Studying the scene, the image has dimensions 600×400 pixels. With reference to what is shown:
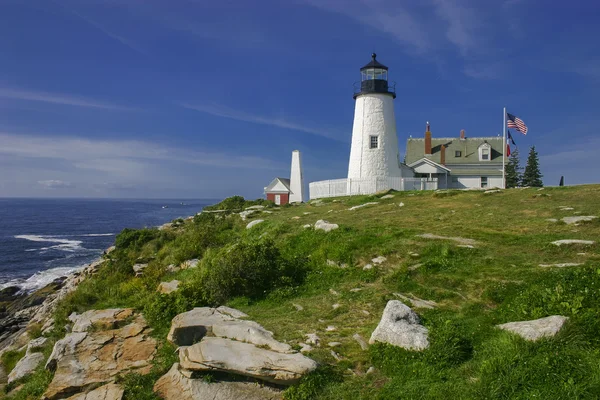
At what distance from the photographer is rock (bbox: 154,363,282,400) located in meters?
6.93

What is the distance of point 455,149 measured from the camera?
40156 millimetres

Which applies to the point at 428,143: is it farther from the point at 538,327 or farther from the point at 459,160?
the point at 538,327

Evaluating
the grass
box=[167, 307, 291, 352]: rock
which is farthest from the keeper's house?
box=[167, 307, 291, 352]: rock

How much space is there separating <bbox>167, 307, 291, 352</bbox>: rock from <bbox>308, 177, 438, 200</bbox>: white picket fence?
22.6m

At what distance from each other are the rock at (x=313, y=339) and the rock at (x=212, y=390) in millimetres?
1239

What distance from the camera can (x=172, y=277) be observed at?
15148mm

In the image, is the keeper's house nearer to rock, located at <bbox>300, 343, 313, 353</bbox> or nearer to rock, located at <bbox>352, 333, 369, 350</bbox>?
rock, located at <bbox>352, 333, 369, 350</bbox>

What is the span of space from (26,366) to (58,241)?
1955 inches

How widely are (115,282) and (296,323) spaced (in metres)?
10.5

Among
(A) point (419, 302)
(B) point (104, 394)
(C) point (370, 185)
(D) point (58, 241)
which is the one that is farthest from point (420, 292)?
(D) point (58, 241)

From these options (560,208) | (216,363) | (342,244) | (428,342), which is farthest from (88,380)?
(560,208)

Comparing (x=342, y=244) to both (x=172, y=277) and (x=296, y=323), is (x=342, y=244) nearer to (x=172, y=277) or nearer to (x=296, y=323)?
(x=296, y=323)

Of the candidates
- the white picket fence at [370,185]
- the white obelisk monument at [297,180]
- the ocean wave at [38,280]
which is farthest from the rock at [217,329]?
the white obelisk monument at [297,180]

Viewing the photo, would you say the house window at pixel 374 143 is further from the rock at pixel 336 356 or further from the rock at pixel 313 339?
the rock at pixel 336 356
